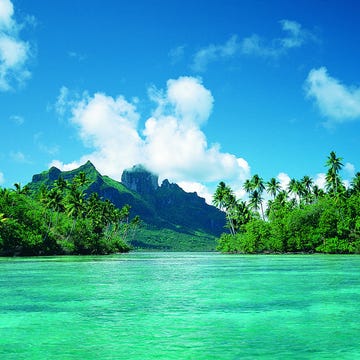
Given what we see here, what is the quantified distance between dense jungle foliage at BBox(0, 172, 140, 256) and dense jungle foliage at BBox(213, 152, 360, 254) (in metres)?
32.8

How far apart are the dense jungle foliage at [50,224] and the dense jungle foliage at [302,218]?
108 ft

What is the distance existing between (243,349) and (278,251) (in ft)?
294

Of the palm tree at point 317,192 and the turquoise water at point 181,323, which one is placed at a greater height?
the palm tree at point 317,192

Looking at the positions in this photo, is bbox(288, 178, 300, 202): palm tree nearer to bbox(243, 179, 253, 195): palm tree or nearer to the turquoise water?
bbox(243, 179, 253, 195): palm tree

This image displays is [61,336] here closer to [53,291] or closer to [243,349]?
[243,349]

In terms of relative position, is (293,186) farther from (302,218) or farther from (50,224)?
(50,224)

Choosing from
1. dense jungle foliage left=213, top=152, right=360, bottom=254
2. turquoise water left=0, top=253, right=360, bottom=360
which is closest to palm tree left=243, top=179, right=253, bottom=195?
dense jungle foliage left=213, top=152, right=360, bottom=254

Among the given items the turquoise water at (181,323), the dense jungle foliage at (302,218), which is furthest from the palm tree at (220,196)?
the turquoise water at (181,323)

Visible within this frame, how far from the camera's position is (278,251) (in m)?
96.6

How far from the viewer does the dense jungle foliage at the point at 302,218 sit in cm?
8412

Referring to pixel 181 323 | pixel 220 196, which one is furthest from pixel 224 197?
pixel 181 323

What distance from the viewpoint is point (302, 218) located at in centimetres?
8994

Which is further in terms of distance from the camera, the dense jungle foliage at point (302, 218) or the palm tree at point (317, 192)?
the palm tree at point (317, 192)

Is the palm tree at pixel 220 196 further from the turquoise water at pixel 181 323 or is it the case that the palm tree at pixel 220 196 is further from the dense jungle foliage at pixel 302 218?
the turquoise water at pixel 181 323
